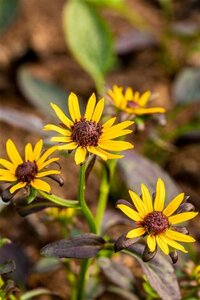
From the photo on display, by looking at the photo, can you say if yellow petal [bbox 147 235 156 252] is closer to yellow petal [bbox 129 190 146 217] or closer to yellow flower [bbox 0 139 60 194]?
yellow petal [bbox 129 190 146 217]

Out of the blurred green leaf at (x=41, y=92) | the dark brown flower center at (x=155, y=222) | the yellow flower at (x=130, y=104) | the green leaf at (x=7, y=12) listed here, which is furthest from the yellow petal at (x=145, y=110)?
the green leaf at (x=7, y=12)

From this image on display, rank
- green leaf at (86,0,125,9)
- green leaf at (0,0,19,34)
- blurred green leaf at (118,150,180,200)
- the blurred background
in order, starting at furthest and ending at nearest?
green leaf at (0,0,19,34), green leaf at (86,0,125,9), the blurred background, blurred green leaf at (118,150,180,200)

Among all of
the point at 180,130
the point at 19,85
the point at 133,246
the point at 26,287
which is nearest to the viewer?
the point at 133,246

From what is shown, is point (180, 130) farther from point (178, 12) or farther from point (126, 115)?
point (178, 12)

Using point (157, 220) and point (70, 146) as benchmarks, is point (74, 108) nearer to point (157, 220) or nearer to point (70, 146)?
point (70, 146)

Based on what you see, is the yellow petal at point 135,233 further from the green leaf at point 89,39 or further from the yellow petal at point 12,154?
the green leaf at point 89,39

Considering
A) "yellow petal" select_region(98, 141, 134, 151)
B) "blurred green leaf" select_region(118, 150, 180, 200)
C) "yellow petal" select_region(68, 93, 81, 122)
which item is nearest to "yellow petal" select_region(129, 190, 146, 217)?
"yellow petal" select_region(98, 141, 134, 151)

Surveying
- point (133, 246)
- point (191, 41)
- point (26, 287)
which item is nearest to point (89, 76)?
point (191, 41)
